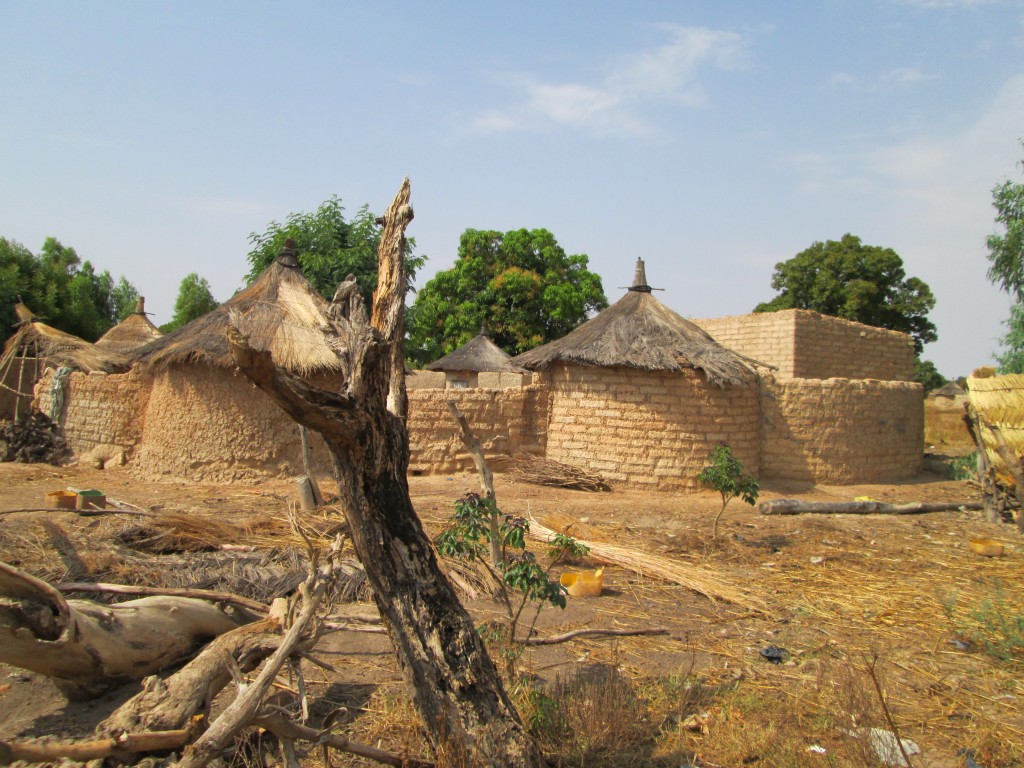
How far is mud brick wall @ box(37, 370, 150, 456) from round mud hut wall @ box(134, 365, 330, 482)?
106cm

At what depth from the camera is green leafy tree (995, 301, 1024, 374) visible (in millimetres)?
13914

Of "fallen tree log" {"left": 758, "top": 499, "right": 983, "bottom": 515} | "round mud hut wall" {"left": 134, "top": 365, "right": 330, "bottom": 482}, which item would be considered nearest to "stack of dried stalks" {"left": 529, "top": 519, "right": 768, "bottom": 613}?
"fallen tree log" {"left": 758, "top": 499, "right": 983, "bottom": 515}

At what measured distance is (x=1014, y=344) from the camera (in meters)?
14.2

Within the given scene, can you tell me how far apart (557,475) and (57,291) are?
57.3 feet

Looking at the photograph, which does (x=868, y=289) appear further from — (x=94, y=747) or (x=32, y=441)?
(x=94, y=747)

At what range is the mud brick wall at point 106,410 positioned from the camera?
11.1m

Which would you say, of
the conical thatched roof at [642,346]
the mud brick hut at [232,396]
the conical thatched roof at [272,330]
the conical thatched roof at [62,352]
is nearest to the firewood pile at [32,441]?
the conical thatched roof at [62,352]

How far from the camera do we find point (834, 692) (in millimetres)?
3740

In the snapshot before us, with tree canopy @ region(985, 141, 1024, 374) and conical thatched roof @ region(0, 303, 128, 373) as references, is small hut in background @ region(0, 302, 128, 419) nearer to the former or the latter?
conical thatched roof @ region(0, 303, 128, 373)

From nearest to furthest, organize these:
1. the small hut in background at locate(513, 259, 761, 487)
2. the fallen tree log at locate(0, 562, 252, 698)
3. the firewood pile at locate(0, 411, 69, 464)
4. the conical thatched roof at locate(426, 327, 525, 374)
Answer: the fallen tree log at locate(0, 562, 252, 698) < the small hut in background at locate(513, 259, 761, 487) < the firewood pile at locate(0, 411, 69, 464) < the conical thatched roof at locate(426, 327, 525, 374)

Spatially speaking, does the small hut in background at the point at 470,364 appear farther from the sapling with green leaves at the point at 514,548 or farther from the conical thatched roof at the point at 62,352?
the sapling with green leaves at the point at 514,548

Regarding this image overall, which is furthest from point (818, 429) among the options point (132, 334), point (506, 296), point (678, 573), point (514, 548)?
point (132, 334)

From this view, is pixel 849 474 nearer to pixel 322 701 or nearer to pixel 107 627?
pixel 322 701

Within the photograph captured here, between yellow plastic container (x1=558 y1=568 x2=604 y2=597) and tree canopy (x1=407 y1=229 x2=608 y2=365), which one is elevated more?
tree canopy (x1=407 y1=229 x2=608 y2=365)
